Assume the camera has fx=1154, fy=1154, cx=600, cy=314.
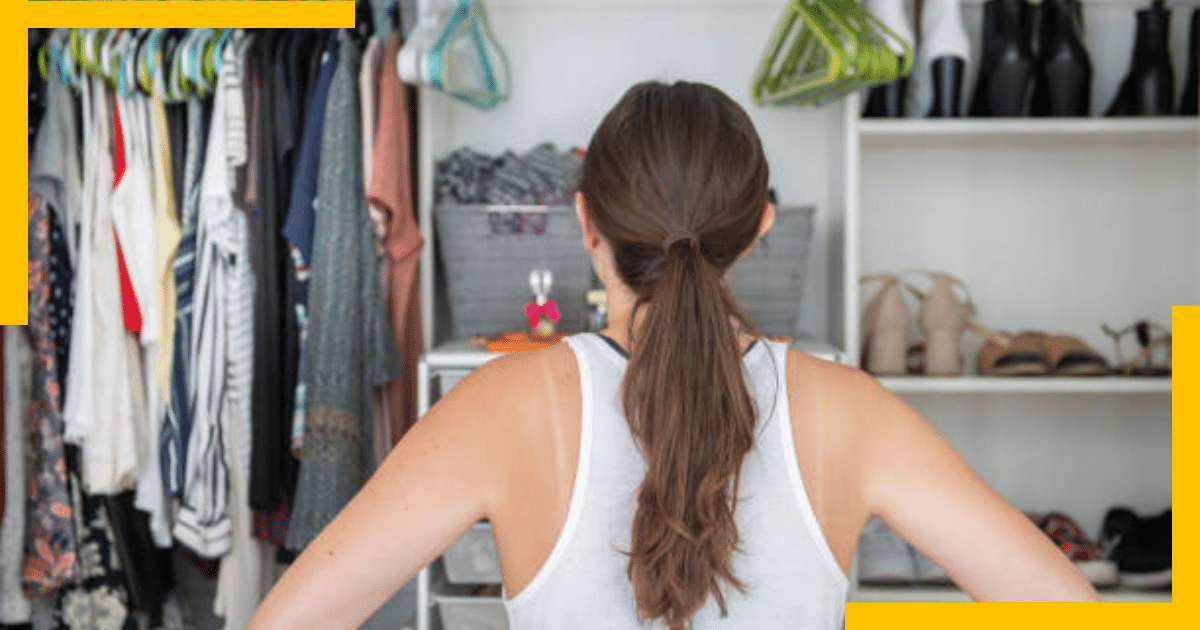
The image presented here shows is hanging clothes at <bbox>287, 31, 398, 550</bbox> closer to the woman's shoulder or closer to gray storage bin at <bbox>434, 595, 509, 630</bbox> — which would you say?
gray storage bin at <bbox>434, 595, 509, 630</bbox>

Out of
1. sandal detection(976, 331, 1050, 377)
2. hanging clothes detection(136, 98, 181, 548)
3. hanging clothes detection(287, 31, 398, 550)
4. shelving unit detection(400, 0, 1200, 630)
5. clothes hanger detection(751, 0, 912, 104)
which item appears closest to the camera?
clothes hanger detection(751, 0, 912, 104)

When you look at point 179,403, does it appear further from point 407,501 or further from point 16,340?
point 407,501

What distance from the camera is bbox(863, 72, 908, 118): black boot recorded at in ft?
7.96

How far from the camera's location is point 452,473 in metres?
0.96

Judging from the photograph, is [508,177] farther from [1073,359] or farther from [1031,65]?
[1073,359]

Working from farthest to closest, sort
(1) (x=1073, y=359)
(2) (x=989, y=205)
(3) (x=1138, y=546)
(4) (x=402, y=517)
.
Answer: (2) (x=989, y=205) → (3) (x=1138, y=546) → (1) (x=1073, y=359) → (4) (x=402, y=517)

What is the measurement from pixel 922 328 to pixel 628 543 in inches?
65.1

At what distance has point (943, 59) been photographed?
238 cm

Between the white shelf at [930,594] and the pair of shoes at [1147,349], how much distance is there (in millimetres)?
459

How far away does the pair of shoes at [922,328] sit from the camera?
95.0 inches

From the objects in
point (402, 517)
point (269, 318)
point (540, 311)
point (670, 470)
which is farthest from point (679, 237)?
point (269, 318)

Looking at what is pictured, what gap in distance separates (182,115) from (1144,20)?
200cm

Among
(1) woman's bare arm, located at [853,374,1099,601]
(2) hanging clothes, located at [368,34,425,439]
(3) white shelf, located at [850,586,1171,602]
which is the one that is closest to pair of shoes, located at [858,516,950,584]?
(3) white shelf, located at [850,586,1171,602]

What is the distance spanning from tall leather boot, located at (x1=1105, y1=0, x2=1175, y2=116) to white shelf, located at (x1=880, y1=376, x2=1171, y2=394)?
0.56m
